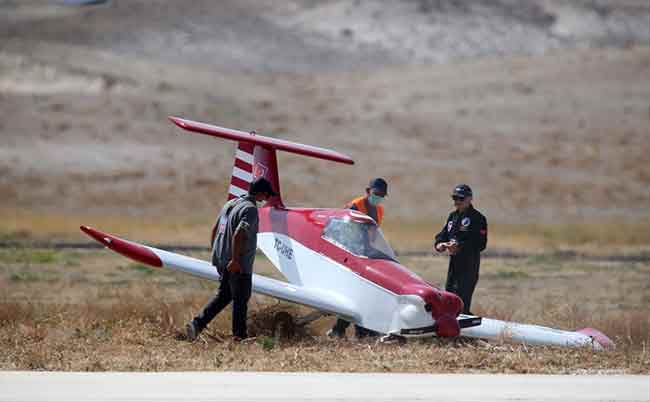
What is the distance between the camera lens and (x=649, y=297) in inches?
850

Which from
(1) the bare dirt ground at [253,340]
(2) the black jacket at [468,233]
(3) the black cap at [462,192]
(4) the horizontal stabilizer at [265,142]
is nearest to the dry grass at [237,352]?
(1) the bare dirt ground at [253,340]

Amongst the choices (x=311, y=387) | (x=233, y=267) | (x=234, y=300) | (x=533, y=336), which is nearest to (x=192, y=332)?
(x=234, y=300)

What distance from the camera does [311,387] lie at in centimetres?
1016

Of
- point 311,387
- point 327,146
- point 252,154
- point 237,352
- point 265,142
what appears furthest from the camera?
point 327,146

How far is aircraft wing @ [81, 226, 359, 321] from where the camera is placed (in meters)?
13.7

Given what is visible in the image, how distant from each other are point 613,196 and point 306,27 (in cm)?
4591

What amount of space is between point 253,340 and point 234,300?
1.58ft

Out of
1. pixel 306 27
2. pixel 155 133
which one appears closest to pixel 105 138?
pixel 155 133

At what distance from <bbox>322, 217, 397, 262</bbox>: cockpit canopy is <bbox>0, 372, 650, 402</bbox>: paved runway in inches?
122

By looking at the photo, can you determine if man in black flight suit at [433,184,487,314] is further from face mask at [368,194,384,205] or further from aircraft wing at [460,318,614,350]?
face mask at [368,194,384,205]

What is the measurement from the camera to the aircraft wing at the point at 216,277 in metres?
13.7

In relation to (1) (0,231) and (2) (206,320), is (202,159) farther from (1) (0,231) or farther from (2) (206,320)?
(2) (206,320)

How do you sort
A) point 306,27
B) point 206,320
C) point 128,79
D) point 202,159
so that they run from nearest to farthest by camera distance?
point 206,320
point 202,159
point 128,79
point 306,27

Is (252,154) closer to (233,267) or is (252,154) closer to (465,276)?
(465,276)
